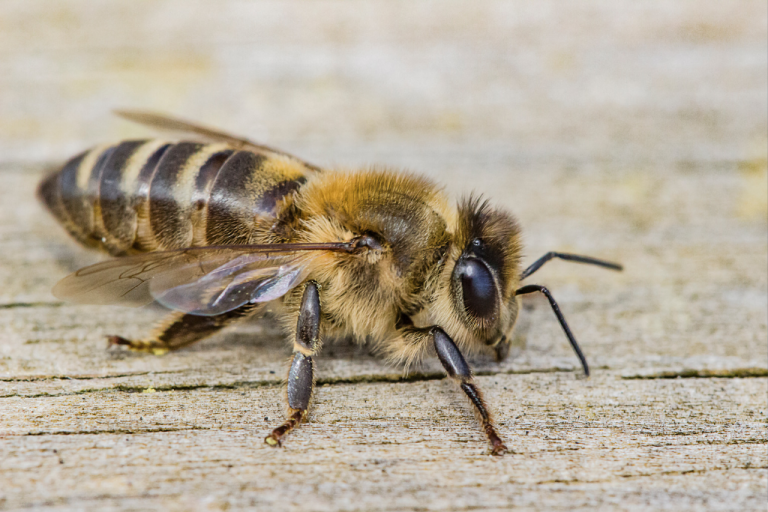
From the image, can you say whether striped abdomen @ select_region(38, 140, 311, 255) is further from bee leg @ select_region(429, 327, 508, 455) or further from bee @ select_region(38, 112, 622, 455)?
bee leg @ select_region(429, 327, 508, 455)

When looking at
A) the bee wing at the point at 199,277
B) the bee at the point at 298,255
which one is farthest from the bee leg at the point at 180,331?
the bee wing at the point at 199,277

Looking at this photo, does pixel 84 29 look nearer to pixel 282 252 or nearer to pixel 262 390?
pixel 282 252

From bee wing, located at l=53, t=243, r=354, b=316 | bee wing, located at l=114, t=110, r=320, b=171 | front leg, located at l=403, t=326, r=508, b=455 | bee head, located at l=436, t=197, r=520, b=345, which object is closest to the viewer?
front leg, located at l=403, t=326, r=508, b=455

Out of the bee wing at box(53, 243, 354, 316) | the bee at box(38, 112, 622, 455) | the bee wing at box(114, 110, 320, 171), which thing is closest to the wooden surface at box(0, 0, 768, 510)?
the bee at box(38, 112, 622, 455)

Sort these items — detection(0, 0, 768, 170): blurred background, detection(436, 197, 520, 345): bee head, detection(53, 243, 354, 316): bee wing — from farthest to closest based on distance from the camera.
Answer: detection(0, 0, 768, 170): blurred background < detection(436, 197, 520, 345): bee head < detection(53, 243, 354, 316): bee wing

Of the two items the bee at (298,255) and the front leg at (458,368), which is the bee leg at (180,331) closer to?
the bee at (298,255)

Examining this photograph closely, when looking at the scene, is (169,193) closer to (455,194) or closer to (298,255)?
(298,255)

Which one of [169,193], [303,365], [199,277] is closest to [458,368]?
[303,365]
